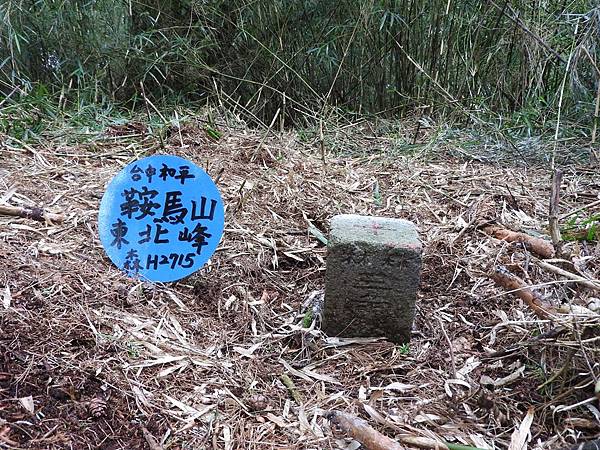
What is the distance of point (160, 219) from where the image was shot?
67.4 inches

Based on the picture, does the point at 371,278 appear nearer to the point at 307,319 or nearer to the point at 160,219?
the point at 307,319

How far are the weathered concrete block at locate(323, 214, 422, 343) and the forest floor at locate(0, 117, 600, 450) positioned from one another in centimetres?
5

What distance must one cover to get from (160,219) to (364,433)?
89cm

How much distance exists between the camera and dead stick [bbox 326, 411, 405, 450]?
1.14 meters

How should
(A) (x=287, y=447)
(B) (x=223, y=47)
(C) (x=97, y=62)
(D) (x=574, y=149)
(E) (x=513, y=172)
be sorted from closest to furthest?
(A) (x=287, y=447)
(E) (x=513, y=172)
(D) (x=574, y=149)
(C) (x=97, y=62)
(B) (x=223, y=47)

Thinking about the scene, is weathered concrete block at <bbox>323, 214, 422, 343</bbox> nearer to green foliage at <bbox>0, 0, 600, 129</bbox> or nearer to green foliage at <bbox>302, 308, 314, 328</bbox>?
green foliage at <bbox>302, 308, 314, 328</bbox>

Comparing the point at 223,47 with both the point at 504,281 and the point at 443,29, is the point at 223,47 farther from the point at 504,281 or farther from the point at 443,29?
the point at 504,281

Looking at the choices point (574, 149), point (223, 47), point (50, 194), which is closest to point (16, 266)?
point (50, 194)

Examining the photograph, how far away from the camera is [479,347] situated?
5.22 ft

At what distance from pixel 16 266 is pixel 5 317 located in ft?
0.79

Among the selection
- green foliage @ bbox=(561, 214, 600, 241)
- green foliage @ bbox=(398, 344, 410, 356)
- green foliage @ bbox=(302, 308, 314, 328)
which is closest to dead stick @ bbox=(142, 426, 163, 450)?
green foliage @ bbox=(302, 308, 314, 328)

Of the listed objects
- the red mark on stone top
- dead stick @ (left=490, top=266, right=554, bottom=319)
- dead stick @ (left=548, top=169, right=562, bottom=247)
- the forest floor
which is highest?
dead stick @ (left=548, top=169, right=562, bottom=247)

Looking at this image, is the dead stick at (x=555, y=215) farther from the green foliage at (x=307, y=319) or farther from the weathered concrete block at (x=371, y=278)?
the green foliage at (x=307, y=319)

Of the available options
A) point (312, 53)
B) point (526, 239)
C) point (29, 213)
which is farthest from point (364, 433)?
point (312, 53)
